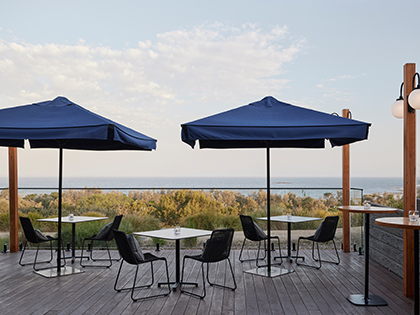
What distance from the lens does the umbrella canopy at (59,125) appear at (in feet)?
16.4

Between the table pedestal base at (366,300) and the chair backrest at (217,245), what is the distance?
1.65 metres

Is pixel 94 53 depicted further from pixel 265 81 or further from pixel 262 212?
pixel 262 212

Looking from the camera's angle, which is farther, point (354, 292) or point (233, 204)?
point (233, 204)

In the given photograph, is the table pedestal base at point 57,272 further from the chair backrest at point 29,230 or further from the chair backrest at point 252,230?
the chair backrest at point 252,230

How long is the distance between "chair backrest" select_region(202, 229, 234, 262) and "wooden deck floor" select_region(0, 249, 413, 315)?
49 cm

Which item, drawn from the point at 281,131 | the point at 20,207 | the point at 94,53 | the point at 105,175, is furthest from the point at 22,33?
the point at 105,175

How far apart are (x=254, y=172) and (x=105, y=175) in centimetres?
1839

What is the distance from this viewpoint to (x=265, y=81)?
29734 mm

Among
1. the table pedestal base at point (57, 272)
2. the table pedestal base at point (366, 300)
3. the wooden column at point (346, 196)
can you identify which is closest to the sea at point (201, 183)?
the wooden column at point (346, 196)

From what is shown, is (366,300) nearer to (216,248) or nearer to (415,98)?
(216,248)

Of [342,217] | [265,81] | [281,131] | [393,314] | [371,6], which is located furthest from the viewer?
[265,81]

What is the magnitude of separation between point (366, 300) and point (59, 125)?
14.4ft

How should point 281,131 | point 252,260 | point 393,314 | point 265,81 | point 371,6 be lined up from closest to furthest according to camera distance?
point 393,314 < point 281,131 < point 252,260 < point 371,6 < point 265,81

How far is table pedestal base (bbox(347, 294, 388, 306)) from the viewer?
184 inches
